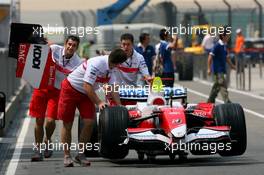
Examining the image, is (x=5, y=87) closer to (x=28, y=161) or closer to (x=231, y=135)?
(x=28, y=161)

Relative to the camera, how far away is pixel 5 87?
2539 centimetres

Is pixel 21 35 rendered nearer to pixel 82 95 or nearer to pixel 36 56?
pixel 36 56

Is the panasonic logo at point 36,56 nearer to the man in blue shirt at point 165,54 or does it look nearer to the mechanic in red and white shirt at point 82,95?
the mechanic in red and white shirt at point 82,95

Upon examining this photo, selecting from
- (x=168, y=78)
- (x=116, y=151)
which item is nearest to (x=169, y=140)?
(x=116, y=151)

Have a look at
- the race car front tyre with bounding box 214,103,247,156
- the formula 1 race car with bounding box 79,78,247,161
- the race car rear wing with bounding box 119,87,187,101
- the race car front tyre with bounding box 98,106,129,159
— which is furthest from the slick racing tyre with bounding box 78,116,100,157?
the race car front tyre with bounding box 214,103,247,156

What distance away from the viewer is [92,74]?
1579 centimetres

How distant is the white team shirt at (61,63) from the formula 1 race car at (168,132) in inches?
52.1

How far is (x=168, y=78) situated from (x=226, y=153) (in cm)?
851

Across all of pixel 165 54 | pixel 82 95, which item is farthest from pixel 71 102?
pixel 165 54

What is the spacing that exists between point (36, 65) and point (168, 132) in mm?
2872

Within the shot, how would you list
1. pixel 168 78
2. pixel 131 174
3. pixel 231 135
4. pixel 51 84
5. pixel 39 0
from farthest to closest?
pixel 39 0
pixel 168 78
pixel 51 84
pixel 231 135
pixel 131 174

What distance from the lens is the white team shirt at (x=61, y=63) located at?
17250 mm

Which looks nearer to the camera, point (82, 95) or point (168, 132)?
point (168, 132)

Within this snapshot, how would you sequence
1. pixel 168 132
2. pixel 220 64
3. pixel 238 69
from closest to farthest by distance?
1. pixel 168 132
2. pixel 220 64
3. pixel 238 69
